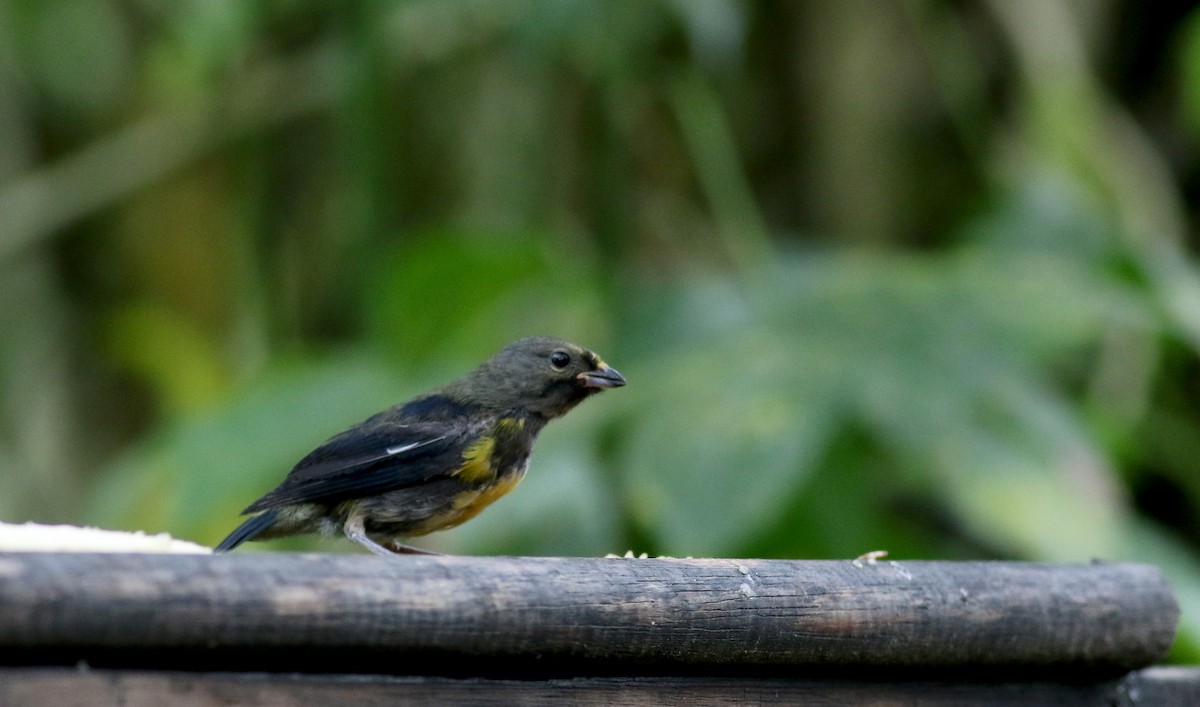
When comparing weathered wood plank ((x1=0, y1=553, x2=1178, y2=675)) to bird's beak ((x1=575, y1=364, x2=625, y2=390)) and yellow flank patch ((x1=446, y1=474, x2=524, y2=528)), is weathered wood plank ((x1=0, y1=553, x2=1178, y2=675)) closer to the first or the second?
yellow flank patch ((x1=446, y1=474, x2=524, y2=528))

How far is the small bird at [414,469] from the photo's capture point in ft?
9.00

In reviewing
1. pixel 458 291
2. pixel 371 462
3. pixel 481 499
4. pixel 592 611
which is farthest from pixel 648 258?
pixel 592 611

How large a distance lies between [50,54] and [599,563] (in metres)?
5.42

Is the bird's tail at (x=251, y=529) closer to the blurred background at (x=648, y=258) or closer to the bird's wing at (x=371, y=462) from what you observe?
the bird's wing at (x=371, y=462)

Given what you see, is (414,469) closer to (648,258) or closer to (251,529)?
(251,529)

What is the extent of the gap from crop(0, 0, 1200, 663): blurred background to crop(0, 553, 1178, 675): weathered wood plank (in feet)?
4.55

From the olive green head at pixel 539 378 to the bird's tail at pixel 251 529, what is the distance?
508 millimetres

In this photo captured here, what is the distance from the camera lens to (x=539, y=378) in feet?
10.3

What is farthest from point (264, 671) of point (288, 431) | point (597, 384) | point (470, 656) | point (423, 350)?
point (423, 350)

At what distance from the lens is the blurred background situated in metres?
4.39

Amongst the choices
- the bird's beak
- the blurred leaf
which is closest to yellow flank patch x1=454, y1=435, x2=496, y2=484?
the bird's beak

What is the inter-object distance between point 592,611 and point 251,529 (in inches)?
38.9

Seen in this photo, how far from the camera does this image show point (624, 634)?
75.7 inches

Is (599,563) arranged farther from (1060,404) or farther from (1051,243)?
(1051,243)
